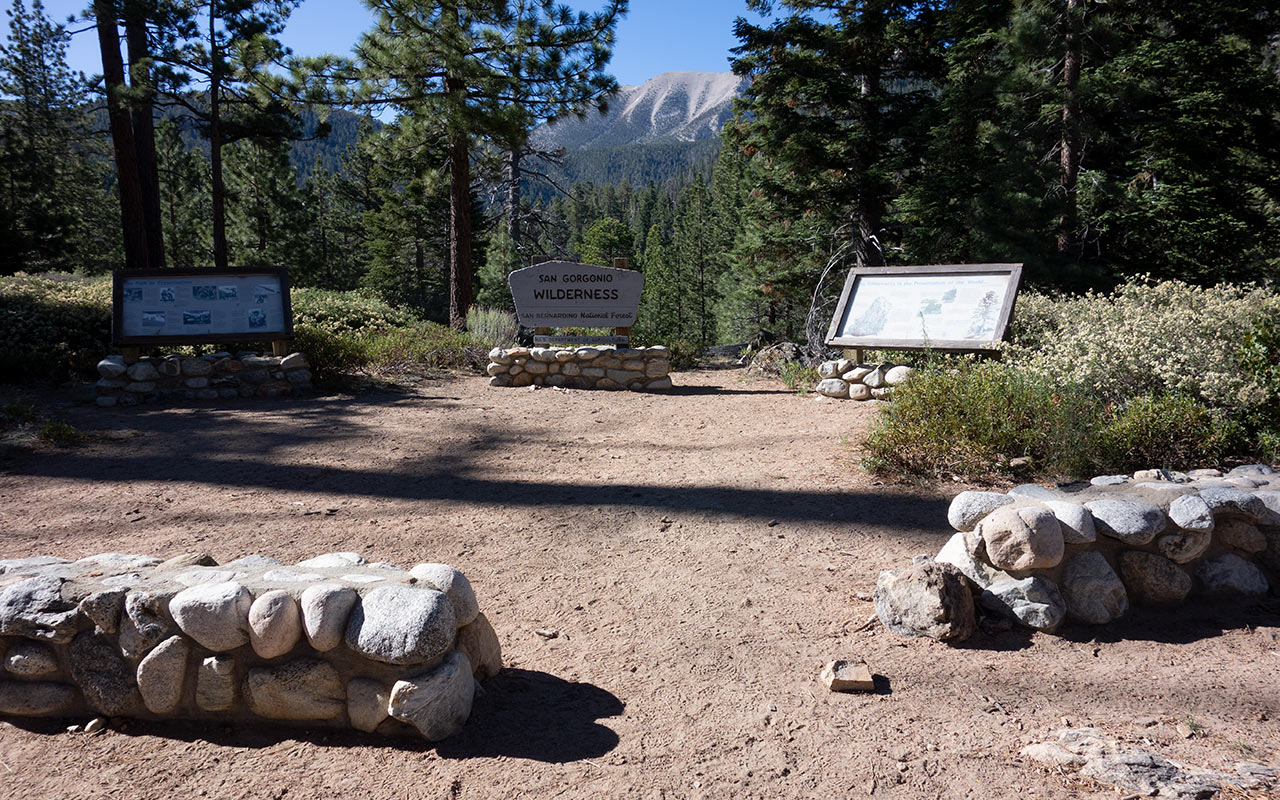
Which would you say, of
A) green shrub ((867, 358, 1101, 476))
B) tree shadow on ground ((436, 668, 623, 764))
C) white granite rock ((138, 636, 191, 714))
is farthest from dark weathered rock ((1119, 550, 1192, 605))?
white granite rock ((138, 636, 191, 714))

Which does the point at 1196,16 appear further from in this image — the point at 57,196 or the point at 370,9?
the point at 57,196

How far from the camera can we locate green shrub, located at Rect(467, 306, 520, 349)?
11.8 metres

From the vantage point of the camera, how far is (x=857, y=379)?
8469 mm

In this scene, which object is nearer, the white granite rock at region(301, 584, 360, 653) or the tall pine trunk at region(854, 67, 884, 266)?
the white granite rock at region(301, 584, 360, 653)

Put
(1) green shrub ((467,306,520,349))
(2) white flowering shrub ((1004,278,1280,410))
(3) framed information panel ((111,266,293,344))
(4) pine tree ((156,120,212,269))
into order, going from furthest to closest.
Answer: (4) pine tree ((156,120,212,269)) → (1) green shrub ((467,306,520,349)) → (3) framed information panel ((111,266,293,344)) → (2) white flowering shrub ((1004,278,1280,410))

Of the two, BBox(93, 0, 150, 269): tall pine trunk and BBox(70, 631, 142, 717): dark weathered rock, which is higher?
BBox(93, 0, 150, 269): tall pine trunk

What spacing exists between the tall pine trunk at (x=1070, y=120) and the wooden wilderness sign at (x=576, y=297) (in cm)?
709

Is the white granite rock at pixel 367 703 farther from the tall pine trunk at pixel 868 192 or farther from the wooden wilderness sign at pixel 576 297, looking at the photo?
the tall pine trunk at pixel 868 192

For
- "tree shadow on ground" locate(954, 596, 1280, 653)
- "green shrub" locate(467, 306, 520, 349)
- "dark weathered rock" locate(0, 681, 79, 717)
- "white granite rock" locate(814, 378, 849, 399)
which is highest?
"green shrub" locate(467, 306, 520, 349)

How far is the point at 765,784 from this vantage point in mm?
2088

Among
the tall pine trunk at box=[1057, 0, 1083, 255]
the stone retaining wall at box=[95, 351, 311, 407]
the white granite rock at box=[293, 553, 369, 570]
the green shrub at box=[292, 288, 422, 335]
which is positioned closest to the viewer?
the white granite rock at box=[293, 553, 369, 570]

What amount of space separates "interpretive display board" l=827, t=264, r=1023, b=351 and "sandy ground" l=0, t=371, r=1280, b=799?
258 cm

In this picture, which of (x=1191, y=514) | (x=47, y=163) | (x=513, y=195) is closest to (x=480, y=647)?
(x=1191, y=514)

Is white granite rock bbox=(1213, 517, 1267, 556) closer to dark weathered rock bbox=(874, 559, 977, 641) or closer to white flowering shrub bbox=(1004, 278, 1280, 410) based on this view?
dark weathered rock bbox=(874, 559, 977, 641)
